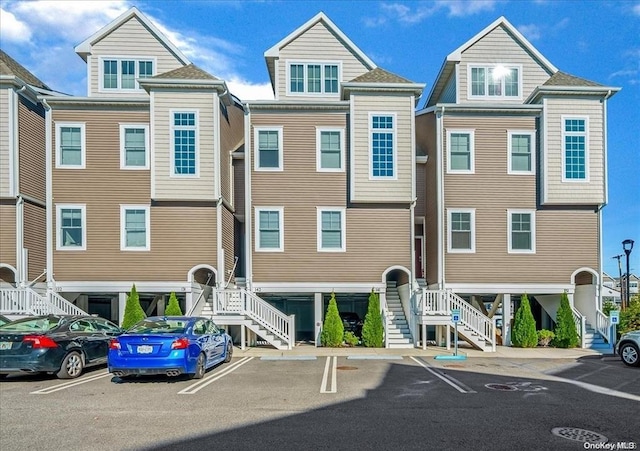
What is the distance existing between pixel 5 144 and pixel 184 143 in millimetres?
6223

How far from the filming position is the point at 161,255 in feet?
64.5

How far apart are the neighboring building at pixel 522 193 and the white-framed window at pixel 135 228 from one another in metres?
10.9

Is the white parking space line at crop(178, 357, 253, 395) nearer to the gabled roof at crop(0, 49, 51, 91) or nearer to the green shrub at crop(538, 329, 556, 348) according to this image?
the green shrub at crop(538, 329, 556, 348)

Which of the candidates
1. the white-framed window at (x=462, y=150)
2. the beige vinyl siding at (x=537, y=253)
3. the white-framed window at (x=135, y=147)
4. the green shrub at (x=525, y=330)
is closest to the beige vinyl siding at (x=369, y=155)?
the white-framed window at (x=462, y=150)

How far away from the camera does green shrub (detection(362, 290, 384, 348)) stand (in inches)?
747

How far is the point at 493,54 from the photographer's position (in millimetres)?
21734

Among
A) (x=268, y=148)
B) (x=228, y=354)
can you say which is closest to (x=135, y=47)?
(x=268, y=148)

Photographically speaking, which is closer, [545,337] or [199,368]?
[199,368]

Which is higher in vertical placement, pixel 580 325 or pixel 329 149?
pixel 329 149

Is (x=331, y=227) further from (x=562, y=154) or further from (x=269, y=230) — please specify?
(x=562, y=154)

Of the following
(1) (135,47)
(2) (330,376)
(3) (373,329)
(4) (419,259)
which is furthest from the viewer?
(4) (419,259)

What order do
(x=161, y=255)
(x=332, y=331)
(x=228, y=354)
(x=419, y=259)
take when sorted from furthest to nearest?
1. (x=419, y=259)
2. (x=161, y=255)
3. (x=332, y=331)
4. (x=228, y=354)

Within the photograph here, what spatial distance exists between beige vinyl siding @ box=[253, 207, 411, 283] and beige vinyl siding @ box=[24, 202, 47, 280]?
805cm

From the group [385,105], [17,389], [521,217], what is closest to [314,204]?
[385,105]
